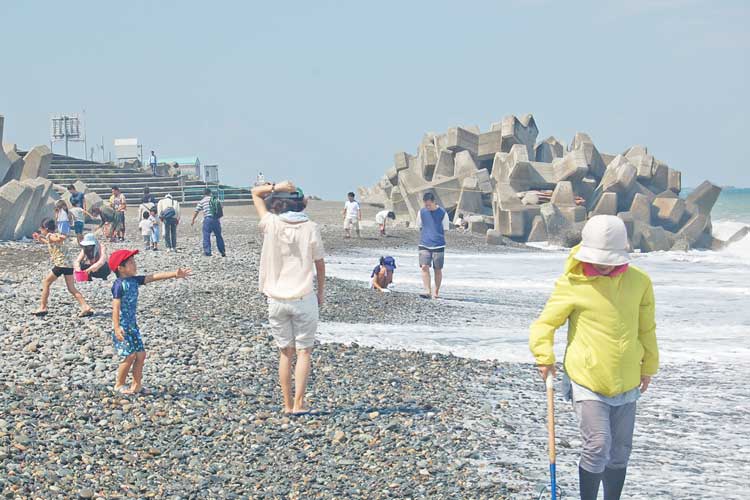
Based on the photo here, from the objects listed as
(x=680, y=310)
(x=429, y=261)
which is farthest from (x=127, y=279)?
(x=680, y=310)

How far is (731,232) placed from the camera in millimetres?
37750

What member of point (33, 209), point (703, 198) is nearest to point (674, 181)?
point (703, 198)

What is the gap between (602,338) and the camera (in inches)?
197

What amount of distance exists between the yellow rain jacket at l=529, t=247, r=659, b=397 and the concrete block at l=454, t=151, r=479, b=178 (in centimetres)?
3005

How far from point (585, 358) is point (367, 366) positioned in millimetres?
4516

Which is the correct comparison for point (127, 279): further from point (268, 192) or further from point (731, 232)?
point (731, 232)

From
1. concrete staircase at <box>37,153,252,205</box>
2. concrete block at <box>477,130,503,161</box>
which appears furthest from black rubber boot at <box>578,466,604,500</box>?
concrete staircase at <box>37,153,252,205</box>

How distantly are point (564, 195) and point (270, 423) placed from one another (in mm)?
25813

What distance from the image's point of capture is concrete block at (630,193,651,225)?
32156mm

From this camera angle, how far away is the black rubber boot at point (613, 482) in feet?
16.8

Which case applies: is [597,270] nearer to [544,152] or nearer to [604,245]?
[604,245]

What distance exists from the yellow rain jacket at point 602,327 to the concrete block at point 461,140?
32.2 m

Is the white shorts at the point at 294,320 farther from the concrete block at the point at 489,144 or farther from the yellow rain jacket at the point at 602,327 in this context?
the concrete block at the point at 489,144

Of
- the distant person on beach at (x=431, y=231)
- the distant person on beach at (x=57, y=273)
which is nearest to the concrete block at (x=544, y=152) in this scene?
the distant person on beach at (x=431, y=231)
